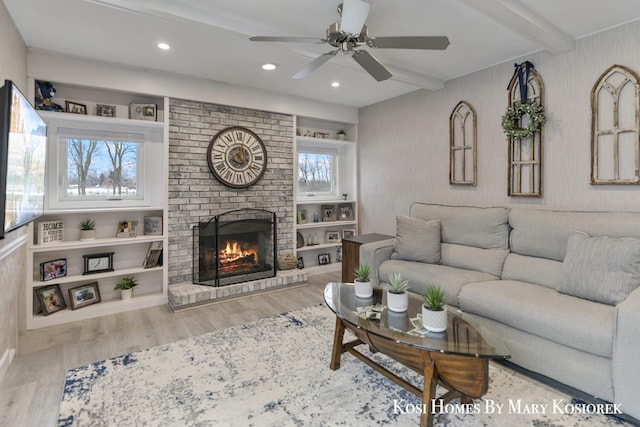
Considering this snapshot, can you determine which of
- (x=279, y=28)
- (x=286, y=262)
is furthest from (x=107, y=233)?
(x=279, y=28)

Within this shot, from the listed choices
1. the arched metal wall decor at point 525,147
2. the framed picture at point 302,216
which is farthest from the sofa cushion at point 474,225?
the framed picture at point 302,216

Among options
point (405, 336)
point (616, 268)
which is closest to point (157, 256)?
point (405, 336)

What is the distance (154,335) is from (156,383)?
2.69ft

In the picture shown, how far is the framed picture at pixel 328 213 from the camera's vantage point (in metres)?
5.08

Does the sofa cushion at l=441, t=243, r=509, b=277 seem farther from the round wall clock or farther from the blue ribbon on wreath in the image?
the round wall clock

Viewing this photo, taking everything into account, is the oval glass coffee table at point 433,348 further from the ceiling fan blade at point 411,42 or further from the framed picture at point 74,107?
the framed picture at point 74,107

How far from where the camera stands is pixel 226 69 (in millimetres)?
3416

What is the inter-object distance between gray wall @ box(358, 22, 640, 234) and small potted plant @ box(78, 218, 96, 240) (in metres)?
3.50

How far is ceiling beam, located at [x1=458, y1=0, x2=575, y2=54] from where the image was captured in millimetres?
2160

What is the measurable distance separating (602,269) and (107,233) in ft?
14.1

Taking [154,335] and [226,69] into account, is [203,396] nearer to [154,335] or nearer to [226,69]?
[154,335]

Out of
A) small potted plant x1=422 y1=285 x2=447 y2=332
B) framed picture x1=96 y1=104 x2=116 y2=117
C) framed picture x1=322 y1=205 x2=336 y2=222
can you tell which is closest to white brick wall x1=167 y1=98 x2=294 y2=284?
framed picture x1=96 y1=104 x2=116 y2=117

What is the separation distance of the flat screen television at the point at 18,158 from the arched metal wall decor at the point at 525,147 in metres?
3.83

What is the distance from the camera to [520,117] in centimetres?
318
